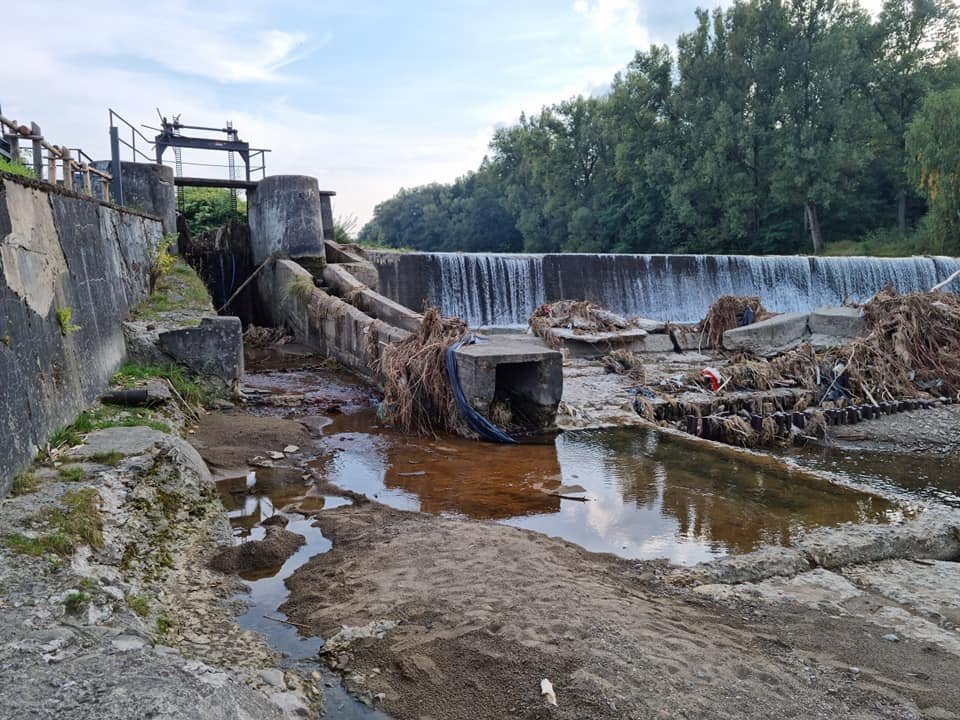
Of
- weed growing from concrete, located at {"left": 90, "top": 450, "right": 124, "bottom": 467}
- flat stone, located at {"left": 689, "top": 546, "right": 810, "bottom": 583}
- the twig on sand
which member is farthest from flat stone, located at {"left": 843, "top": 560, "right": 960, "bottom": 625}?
weed growing from concrete, located at {"left": 90, "top": 450, "right": 124, "bottom": 467}

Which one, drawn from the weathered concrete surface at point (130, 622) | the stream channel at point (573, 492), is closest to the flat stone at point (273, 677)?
the weathered concrete surface at point (130, 622)

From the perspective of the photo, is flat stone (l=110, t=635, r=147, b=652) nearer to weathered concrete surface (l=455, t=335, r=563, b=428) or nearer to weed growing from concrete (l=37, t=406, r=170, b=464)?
weed growing from concrete (l=37, t=406, r=170, b=464)

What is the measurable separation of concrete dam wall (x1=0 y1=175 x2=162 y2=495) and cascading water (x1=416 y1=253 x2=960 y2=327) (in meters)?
10.5

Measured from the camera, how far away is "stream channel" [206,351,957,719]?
473cm

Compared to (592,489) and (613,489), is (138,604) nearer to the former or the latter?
(592,489)

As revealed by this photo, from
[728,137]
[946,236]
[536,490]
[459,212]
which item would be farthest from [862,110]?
[536,490]

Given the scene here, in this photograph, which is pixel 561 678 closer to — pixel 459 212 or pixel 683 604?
pixel 683 604

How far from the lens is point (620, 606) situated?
3.58 metres

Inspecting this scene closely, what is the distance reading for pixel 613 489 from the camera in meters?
5.98

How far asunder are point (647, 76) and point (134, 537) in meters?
42.1

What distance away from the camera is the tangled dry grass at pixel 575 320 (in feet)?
45.5

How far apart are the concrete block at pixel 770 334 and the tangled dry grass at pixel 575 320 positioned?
207 centimetres

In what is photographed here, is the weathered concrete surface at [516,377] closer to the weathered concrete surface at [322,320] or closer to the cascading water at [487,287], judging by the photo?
the weathered concrete surface at [322,320]

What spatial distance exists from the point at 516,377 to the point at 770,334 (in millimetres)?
7694
